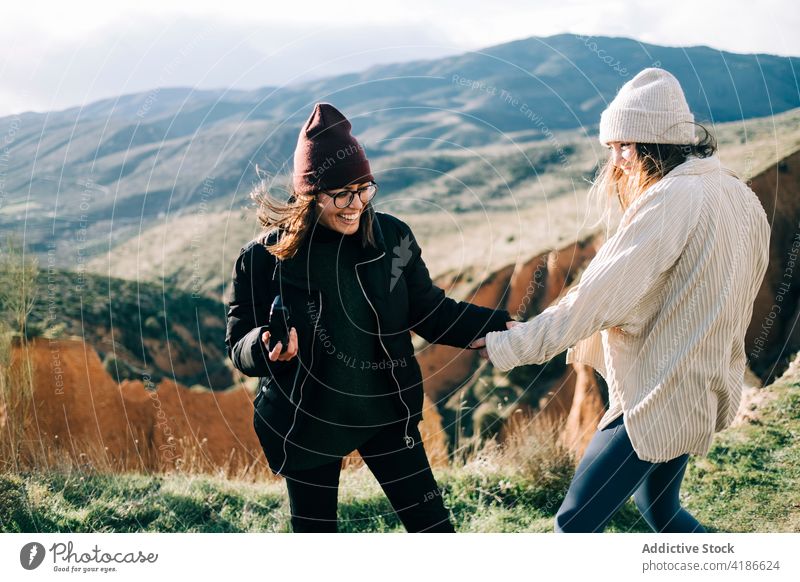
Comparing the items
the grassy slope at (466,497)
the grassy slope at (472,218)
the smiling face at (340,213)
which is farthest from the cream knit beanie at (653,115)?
the grassy slope at (472,218)

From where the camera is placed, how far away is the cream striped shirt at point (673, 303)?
2.76 metres

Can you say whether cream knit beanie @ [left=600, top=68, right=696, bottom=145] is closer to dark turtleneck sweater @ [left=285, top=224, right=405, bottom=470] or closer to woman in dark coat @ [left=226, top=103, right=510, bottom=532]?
woman in dark coat @ [left=226, top=103, right=510, bottom=532]

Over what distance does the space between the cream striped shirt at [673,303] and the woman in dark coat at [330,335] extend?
0.65 meters

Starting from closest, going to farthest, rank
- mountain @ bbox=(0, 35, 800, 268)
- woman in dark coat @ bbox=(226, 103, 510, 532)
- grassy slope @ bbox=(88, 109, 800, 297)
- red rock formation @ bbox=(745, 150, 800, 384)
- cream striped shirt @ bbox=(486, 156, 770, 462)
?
cream striped shirt @ bbox=(486, 156, 770, 462) → woman in dark coat @ bbox=(226, 103, 510, 532) → red rock formation @ bbox=(745, 150, 800, 384) → grassy slope @ bbox=(88, 109, 800, 297) → mountain @ bbox=(0, 35, 800, 268)

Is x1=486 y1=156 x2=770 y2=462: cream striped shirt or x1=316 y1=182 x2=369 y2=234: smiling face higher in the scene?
x1=316 y1=182 x2=369 y2=234: smiling face

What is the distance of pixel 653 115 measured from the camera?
115 inches

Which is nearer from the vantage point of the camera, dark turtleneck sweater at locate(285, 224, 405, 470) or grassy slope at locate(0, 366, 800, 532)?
dark turtleneck sweater at locate(285, 224, 405, 470)

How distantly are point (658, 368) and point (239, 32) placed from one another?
369cm

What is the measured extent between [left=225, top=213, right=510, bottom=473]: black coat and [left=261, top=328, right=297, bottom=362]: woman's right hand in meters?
0.05

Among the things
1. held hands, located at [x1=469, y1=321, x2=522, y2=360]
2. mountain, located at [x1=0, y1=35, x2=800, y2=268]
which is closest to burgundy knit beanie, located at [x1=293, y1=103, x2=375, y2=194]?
held hands, located at [x1=469, y1=321, x2=522, y2=360]

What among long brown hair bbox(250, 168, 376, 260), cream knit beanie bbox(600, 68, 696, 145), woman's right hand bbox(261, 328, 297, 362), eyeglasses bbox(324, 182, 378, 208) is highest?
cream knit beanie bbox(600, 68, 696, 145)

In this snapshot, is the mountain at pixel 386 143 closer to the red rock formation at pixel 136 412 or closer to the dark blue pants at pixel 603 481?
the red rock formation at pixel 136 412

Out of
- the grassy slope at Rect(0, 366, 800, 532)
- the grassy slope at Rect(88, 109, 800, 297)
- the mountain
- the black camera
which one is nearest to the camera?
the black camera

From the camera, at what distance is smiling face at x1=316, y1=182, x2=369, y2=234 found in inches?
123
